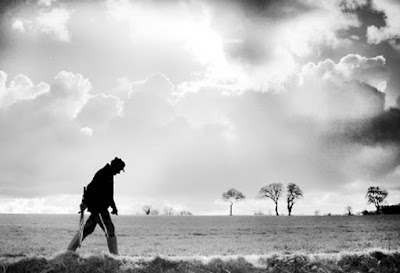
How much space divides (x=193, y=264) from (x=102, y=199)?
2699 mm

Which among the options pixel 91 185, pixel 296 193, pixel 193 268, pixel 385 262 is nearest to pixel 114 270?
pixel 193 268

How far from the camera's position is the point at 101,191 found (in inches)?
310

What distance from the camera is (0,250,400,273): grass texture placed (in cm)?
594

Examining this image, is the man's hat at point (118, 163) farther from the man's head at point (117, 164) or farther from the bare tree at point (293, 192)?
the bare tree at point (293, 192)

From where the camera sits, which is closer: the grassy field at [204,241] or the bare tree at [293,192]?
the grassy field at [204,241]

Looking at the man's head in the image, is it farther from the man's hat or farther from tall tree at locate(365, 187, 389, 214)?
tall tree at locate(365, 187, 389, 214)

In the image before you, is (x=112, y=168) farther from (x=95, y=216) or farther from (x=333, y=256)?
(x=333, y=256)

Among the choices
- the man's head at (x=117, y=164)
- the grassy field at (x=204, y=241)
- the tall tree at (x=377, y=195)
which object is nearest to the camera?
the man's head at (x=117, y=164)

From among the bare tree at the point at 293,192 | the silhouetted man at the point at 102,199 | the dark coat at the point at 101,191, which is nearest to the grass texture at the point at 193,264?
the silhouetted man at the point at 102,199

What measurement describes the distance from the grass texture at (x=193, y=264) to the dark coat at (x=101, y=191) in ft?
5.54

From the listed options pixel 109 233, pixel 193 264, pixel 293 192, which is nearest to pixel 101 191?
pixel 109 233

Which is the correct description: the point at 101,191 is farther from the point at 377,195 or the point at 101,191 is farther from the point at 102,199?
the point at 377,195

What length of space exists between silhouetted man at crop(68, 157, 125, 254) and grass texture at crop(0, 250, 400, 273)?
58.1 inches

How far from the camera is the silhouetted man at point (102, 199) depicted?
7.68 meters
